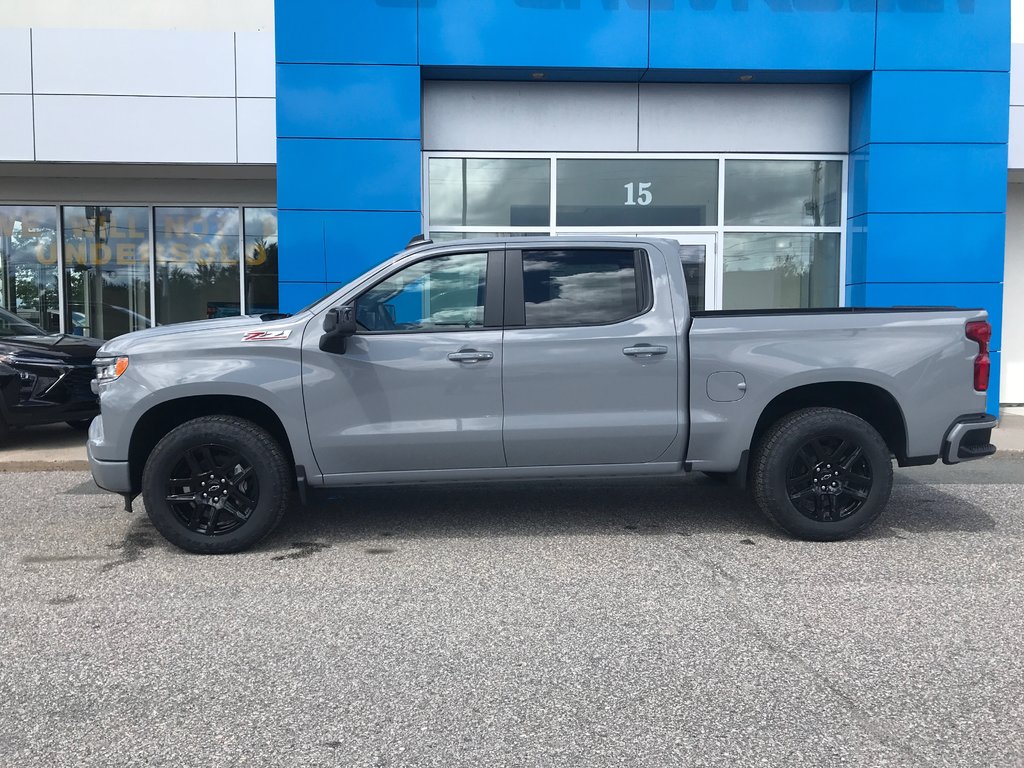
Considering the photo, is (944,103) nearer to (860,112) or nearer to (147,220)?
(860,112)

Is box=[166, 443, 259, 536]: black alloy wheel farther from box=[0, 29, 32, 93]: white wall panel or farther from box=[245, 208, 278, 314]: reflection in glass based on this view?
box=[245, 208, 278, 314]: reflection in glass

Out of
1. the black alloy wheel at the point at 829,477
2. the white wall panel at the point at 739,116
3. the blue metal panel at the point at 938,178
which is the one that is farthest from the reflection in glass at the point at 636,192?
the black alloy wheel at the point at 829,477

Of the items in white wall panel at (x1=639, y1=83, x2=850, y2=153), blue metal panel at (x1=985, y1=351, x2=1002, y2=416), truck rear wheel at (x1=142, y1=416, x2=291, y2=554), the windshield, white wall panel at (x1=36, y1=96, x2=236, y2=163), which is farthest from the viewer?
white wall panel at (x1=639, y1=83, x2=850, y2=153)

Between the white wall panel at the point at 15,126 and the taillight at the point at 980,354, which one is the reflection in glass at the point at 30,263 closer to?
the white wall panel at the point at 15,126

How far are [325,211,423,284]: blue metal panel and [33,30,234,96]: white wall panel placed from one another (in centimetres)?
239

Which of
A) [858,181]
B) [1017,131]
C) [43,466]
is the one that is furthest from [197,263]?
[1017,131]

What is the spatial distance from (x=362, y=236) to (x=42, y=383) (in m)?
3.91

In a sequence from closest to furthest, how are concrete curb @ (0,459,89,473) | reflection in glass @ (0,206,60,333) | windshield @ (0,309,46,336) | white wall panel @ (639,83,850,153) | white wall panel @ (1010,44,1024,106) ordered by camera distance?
concrete curb @ (0,459,89,473) → windshield @ (0,309,46,336) → white wall panel @ (1010,44,1024,106) → white wall panel @ (639,83,850,153) → reflection in glass @ (0,206,60,333)

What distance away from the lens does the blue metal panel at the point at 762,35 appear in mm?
10266

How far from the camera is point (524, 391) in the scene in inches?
206

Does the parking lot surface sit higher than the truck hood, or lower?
lower

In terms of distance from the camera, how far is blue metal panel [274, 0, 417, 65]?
10.1 m

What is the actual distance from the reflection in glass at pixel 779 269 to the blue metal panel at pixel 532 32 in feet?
9.80

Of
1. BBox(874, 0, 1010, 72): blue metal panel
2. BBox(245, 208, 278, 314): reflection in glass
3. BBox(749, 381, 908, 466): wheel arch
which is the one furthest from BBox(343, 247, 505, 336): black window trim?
BBox(245, 208, 278, 314): reflection in glass
